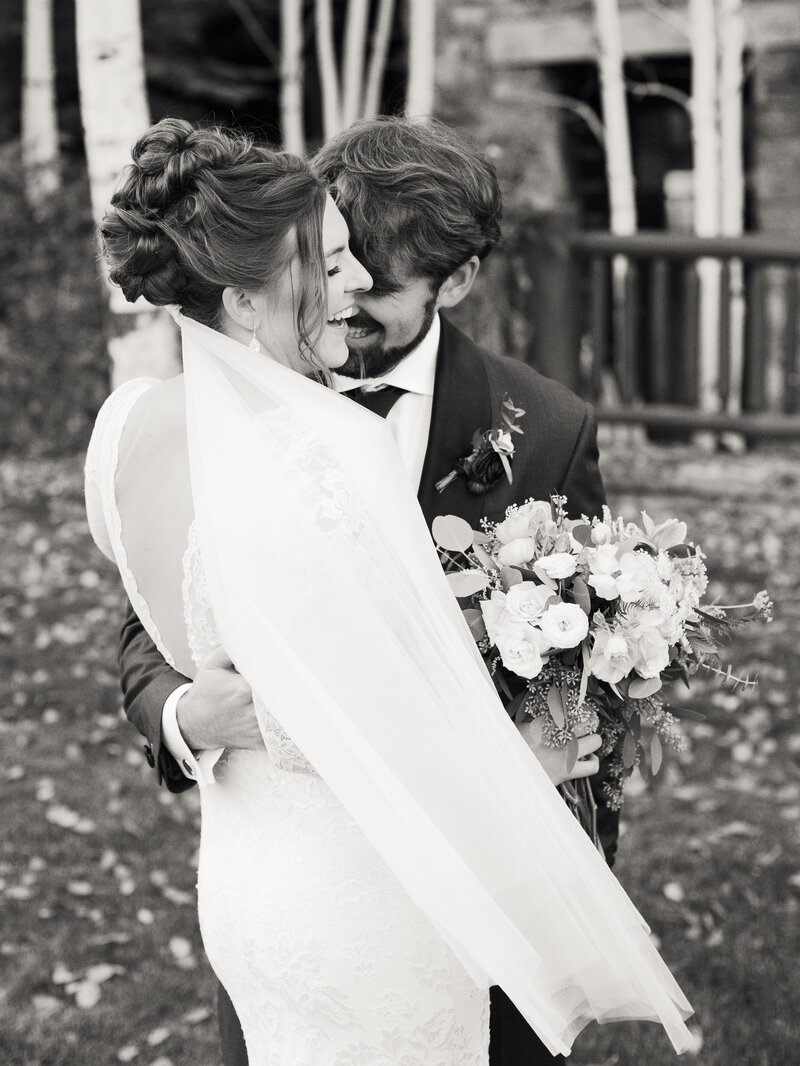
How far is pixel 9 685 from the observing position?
6367mm

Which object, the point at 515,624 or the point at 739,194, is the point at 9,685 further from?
the point at 739,194

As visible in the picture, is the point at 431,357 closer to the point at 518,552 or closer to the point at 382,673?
the point at 518,552

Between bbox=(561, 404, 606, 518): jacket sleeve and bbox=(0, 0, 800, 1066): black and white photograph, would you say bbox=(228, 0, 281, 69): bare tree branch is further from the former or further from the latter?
bbox=(561, 404, 606, 518): jacket sleeve

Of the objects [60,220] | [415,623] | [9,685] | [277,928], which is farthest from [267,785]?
[60,220]

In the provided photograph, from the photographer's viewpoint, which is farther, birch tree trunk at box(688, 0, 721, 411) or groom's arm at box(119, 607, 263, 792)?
birch tree trunk at box(688, 0, 721, 411)

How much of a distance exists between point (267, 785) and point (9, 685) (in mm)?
4364

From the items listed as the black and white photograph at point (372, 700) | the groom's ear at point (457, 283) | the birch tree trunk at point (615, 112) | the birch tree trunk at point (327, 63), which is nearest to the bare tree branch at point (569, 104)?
the birch tree trunk at point (615, 112)

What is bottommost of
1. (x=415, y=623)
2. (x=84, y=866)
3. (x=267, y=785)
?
(x=84, y=866)

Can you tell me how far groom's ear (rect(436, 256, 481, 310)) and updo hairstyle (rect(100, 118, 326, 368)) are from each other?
0.72 m

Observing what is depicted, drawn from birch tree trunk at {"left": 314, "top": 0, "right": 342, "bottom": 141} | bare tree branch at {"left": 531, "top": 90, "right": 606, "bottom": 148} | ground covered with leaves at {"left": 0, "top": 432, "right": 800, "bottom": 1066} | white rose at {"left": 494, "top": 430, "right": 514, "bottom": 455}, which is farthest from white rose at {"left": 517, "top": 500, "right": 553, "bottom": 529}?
birch tree trunk at {"left": 314, "top": 0, "right": 342, "bottom": 141}

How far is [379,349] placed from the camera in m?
2.95

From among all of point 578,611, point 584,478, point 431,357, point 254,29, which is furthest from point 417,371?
point 254,29

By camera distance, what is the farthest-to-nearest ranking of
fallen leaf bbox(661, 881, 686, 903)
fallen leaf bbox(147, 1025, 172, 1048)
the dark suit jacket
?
1. fallen leaf bbox(661, 881, 686, 903)
2. fallen leaf bbox(147, 1025, 172, 1048)
3. the dark suit jacket

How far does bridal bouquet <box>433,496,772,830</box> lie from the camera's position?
7.59ft
